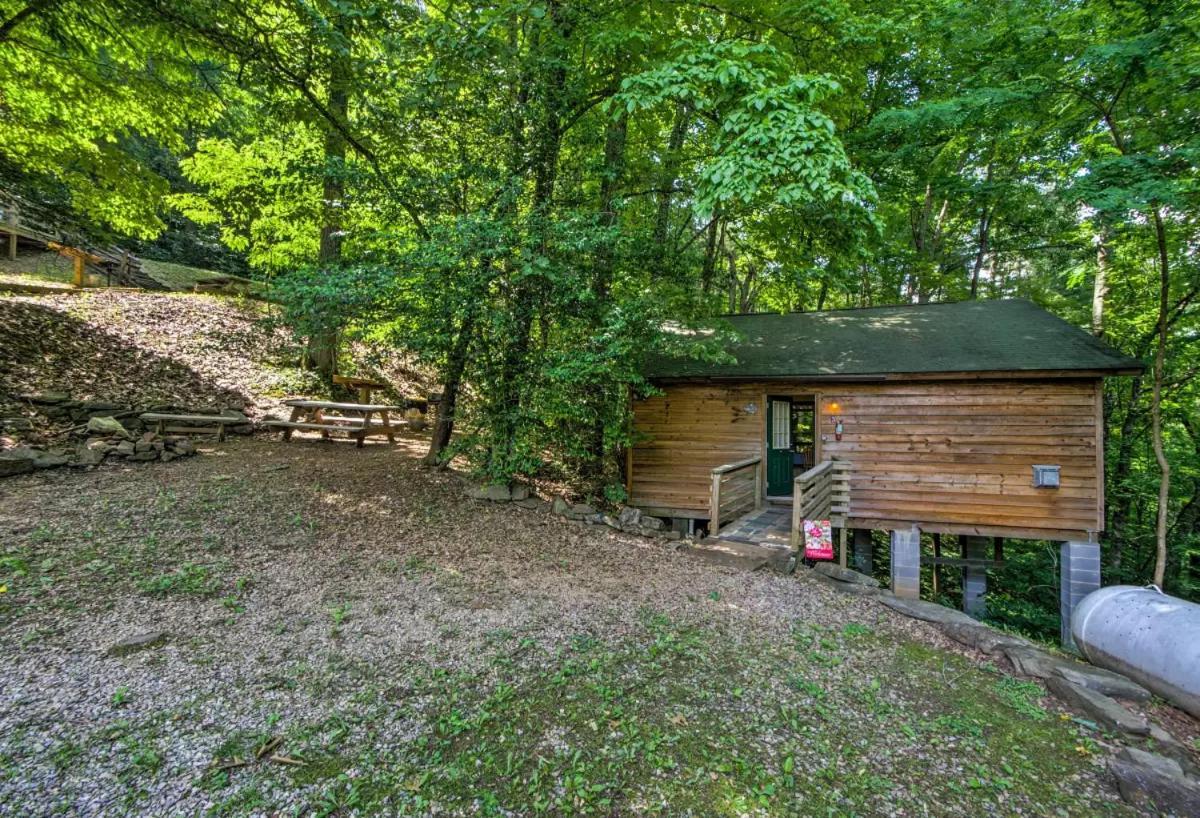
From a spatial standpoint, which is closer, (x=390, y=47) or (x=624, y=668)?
(x=624, y=668)

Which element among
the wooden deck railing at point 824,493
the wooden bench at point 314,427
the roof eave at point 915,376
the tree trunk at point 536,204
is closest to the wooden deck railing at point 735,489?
the wooden deck railing at point 824,493

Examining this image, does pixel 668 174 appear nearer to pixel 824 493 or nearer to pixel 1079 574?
pixel 824 493

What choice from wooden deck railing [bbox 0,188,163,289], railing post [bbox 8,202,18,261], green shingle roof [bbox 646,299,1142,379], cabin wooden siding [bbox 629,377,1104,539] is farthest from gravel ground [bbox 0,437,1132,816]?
railing post [bbox 8,202,18,261]

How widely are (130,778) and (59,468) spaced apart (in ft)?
19.4

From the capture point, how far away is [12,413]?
6.73 m

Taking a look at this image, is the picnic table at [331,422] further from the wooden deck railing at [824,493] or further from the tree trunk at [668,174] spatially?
the wooden deck railing at [824,493]

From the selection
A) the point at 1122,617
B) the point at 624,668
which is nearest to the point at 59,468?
the point at 624,668

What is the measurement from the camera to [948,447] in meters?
7.76

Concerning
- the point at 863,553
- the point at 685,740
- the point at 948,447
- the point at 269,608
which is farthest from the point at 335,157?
the point at 863,553

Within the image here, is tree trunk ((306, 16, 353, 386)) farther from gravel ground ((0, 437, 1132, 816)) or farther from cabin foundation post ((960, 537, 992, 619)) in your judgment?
cabin foundation post ((960, 537, 992, 619))

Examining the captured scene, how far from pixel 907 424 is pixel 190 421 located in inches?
435

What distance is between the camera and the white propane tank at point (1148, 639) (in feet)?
12.5

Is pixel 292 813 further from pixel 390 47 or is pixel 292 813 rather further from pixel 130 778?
pixel 390 47

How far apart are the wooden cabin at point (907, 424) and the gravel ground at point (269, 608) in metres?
2.28
